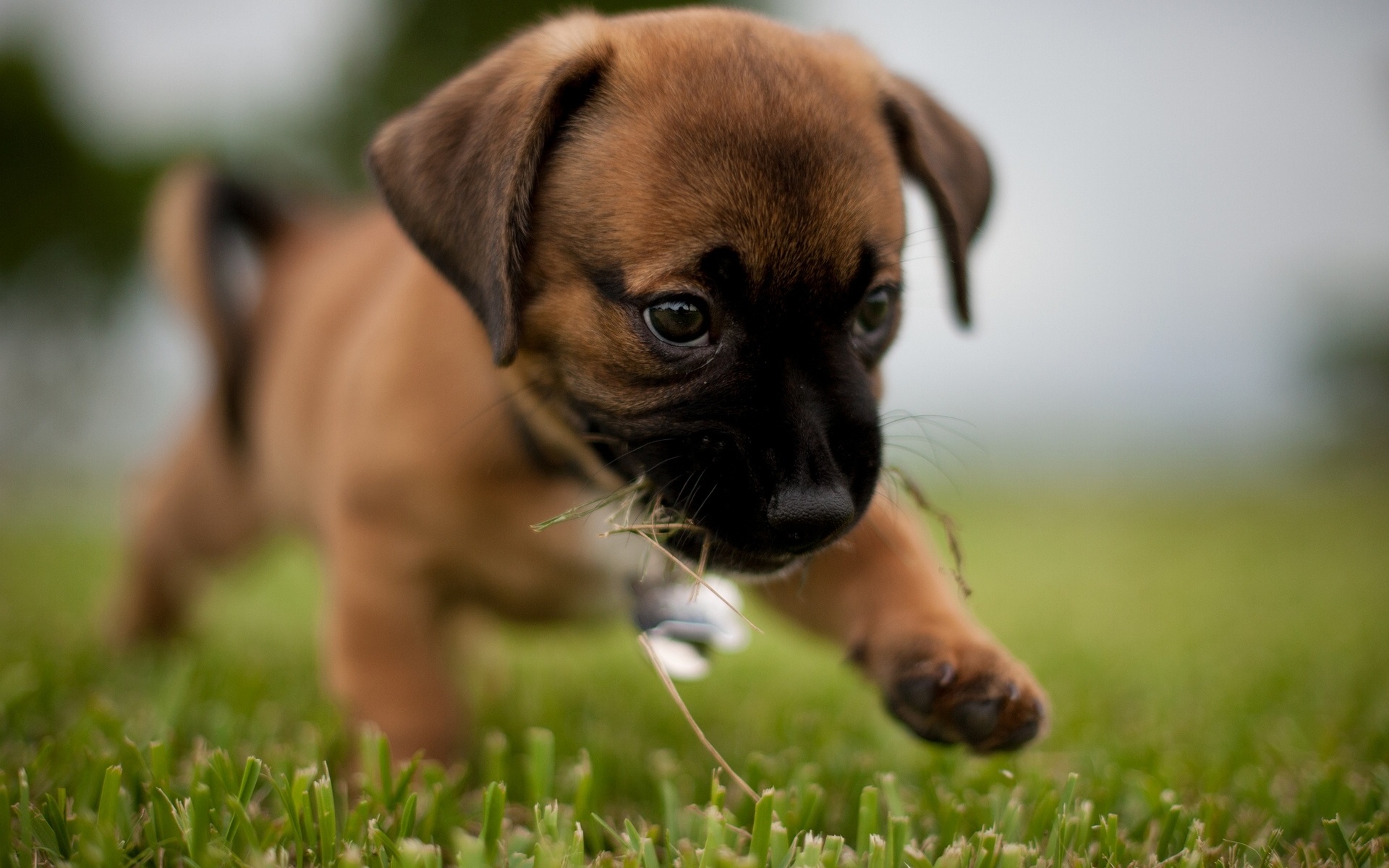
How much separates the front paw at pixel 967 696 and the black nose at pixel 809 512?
406 millimetres

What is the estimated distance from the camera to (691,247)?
195cm

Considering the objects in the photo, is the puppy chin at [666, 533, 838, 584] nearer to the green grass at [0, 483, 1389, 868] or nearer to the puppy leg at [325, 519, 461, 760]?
the green grass at [0, 483, 1389, 868]

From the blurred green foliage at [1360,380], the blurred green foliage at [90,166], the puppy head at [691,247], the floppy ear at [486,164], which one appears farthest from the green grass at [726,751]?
the blurred green foliage at [90,166]

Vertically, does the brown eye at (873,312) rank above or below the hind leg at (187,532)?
above

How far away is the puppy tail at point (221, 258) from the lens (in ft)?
12.8

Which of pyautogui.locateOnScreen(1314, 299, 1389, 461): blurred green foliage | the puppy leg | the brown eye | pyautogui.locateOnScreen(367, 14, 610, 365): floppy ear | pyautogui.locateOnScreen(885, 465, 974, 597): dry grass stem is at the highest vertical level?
pyautogui.locateOnScreen(367, 14, 610, 365): floppy ear

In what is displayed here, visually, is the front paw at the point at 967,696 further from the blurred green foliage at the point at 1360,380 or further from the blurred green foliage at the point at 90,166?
the blurred green foliage at the point at 1360,380

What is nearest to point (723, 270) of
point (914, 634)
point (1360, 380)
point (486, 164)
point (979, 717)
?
point (486, 164)

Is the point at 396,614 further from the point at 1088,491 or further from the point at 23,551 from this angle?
the point at 1088,491

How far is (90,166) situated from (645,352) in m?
13.8

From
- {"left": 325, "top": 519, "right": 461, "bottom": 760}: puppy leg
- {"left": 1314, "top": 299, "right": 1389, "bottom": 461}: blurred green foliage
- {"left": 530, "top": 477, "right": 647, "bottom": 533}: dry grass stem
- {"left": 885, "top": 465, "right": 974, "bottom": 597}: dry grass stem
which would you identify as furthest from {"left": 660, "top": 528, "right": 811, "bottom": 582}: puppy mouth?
{"left": 1314, "top": 299, "right": 1389, "bottom": 461}: blurred green foliage

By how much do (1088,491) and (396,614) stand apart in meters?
11.2

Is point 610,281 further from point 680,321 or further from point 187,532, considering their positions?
point 187,532

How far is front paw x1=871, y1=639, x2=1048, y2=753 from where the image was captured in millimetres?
2004
